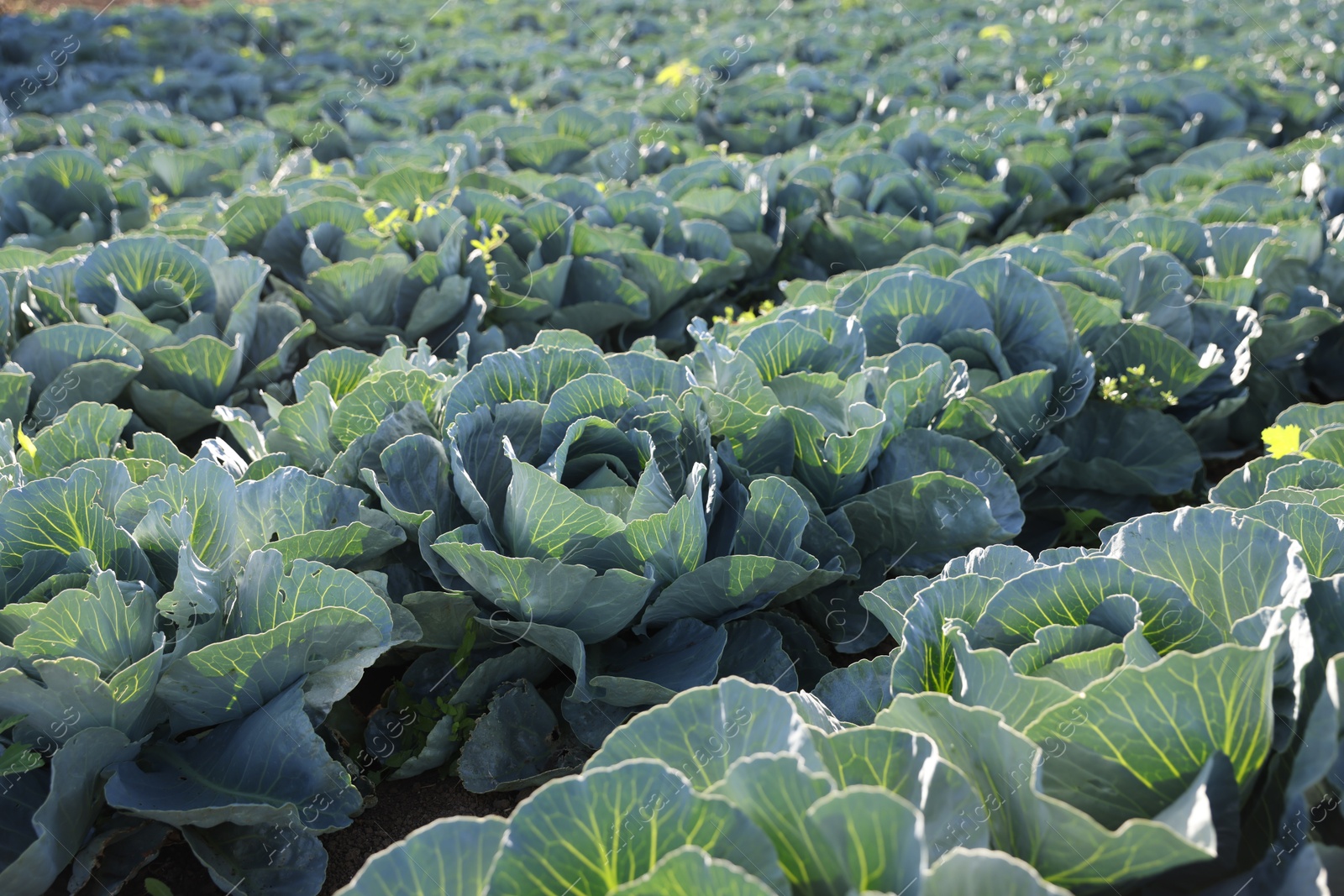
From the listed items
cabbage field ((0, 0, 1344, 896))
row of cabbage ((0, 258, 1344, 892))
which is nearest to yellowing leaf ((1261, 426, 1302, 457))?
cabbage field ((0, 0, 1344, 896))

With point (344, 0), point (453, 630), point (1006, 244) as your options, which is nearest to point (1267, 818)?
point (453, 630)

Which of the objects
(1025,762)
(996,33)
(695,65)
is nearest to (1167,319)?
(1025,762)

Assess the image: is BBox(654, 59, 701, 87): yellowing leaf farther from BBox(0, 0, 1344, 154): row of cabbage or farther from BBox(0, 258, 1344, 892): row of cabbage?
BBox(0, 258, 1344, 892): row of cabbage

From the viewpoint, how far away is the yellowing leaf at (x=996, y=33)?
963 centimetres

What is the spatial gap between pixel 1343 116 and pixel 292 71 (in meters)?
8.67

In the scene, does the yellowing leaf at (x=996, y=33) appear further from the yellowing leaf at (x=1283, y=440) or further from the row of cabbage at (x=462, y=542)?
the yellowing leaf at (x=1283, y=440)

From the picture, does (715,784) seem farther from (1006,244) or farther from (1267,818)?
(1006,244)

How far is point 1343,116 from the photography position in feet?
23.5

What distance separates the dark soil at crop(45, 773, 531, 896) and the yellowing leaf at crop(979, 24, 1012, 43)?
933 centimetres

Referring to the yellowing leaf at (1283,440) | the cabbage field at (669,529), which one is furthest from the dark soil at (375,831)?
the yellowing leaf at (1283,440)

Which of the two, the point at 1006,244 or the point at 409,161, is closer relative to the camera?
the point at 1006,244

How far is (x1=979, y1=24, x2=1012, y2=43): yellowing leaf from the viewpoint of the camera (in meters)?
9.63

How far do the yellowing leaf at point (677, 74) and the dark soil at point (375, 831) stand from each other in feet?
20.5

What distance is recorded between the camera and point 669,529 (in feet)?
7.11
